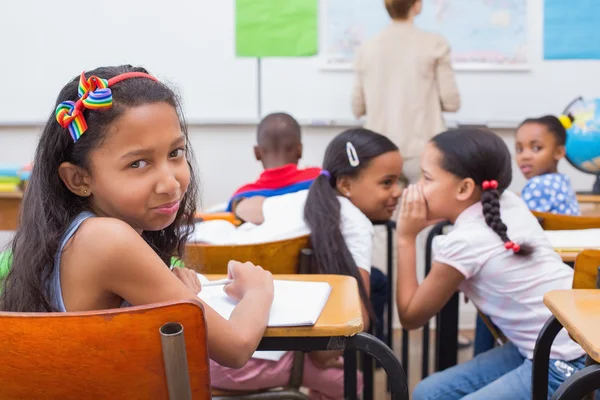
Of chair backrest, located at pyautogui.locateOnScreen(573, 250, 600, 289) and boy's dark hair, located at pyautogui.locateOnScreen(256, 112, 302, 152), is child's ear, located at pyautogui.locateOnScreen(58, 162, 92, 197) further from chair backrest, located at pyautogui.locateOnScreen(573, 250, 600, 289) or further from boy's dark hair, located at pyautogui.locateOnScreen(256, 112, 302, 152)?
boy's dark hair, located at pyautogui.locateOnScreen(256, 112, 302, 152)

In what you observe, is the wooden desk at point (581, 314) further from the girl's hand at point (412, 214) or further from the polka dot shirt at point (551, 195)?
the polka dot shirt at point (551, 195)

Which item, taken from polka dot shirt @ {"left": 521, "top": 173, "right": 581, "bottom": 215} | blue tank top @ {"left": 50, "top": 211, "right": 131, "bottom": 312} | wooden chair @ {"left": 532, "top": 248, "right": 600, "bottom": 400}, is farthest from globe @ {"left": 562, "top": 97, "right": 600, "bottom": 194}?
blue tank top @ {"left": 50, "top": 211, "right": 131, "bottom": 312}

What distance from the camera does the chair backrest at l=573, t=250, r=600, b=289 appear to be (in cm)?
129

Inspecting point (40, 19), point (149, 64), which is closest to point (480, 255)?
point (149, 64)

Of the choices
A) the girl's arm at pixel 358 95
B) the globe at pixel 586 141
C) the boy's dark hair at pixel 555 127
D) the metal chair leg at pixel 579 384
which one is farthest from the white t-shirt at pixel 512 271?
the girl's arm at pixel 358 95

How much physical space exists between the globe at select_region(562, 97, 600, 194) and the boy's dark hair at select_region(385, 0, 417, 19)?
3.14ft

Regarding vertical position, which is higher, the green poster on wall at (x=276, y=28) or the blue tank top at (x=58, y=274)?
the green poster on wall at (x=276, y=28)

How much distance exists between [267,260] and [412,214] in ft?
1.51

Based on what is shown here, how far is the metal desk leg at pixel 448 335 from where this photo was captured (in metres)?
1.87

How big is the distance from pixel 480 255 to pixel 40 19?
3.55 m

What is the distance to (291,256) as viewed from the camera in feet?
5.52

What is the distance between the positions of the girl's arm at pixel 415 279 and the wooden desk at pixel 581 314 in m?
0.44

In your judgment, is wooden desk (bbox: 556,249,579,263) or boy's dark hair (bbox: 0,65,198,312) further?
wooden desk (bbox: 556,249,579,263)

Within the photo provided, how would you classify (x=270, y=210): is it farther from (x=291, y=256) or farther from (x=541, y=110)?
(x=541, y=110)
